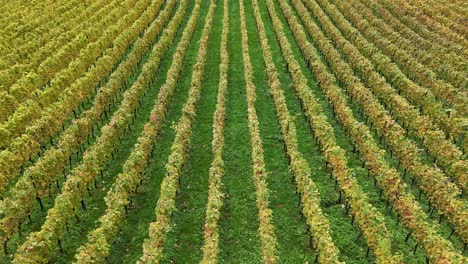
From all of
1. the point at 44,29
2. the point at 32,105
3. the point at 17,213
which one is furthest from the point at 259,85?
the point at 44,29

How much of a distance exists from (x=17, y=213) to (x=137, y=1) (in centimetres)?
3634

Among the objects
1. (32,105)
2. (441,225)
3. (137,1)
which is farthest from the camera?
(137,1)

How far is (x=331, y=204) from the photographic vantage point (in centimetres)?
1827

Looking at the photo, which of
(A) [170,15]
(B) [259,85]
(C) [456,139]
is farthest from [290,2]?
(C) [456,139]

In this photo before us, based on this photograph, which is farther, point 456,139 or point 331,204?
point 456,139

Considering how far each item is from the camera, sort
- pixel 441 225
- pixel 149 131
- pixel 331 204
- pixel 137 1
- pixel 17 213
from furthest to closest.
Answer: pixel 137 1 < pixel 149 131 < pixel 331 204 < pixel 441 225 < pixel 17 213

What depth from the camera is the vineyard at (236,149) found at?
15.7m

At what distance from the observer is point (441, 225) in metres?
17.0

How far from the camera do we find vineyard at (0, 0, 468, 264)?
15.7 meters

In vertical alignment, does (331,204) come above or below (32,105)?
below

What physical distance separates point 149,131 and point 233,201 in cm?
592

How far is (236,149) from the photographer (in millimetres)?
22000

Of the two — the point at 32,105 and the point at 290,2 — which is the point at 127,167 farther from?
the point at 290,2

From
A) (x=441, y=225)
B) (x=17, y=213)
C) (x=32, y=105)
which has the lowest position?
(x=441, y=225)
